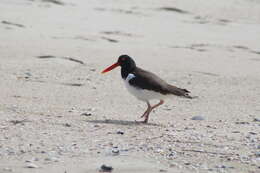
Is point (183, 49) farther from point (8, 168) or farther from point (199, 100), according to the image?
point (8, 168)

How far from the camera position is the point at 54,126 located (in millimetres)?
7406

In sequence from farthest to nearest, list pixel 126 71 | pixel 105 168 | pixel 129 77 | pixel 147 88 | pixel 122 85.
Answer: pixel 122 85 < pixel 126 71 < pixel 129 77 < pixel 147 88 < pixel 105 168

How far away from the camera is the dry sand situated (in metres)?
6.50

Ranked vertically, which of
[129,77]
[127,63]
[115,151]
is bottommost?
[115,151]

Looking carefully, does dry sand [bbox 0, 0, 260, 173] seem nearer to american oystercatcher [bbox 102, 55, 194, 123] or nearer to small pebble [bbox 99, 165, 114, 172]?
small pebble [bbox 99, 165, 114, 172]

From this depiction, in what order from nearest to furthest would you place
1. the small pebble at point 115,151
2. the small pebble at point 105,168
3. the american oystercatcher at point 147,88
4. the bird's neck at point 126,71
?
the small pebble at point 105,168, the small pebble at point 115,151, the american oystercatcher at point 147,88, the bird's neck at point 126,71

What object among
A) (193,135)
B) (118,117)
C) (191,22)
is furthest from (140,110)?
(191,22)

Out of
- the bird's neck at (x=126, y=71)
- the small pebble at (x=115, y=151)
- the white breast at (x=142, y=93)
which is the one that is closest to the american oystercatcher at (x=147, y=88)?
the white breast at (x=142, y=93)

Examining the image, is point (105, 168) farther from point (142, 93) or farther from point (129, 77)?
point (129, 77)

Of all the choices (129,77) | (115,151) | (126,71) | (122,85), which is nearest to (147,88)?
(129,77)

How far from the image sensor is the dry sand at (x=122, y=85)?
6.50 meters

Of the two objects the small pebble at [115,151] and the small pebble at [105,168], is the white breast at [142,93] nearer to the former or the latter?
the small pebble at [115,151]

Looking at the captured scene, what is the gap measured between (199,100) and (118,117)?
1.78m

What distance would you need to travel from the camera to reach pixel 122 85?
34.6 feet
